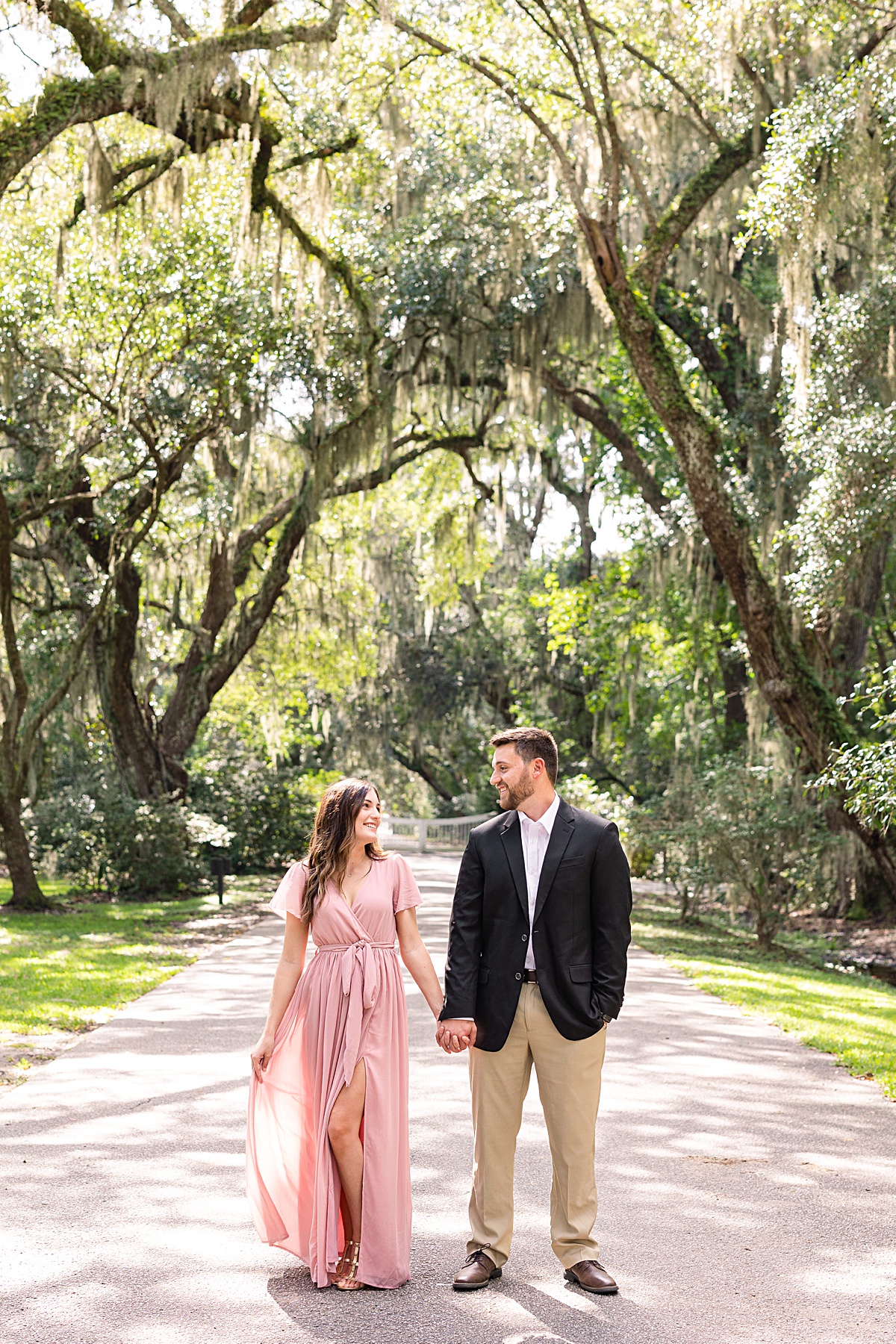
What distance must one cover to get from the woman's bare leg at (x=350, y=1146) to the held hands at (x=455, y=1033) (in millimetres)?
317

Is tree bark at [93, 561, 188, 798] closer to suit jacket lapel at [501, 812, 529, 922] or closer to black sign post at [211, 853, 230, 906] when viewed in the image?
black sign post at [211, 853, 230, 906]

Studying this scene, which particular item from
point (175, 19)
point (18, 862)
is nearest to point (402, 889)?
point (175, 19)

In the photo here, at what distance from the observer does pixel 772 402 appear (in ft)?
64.6

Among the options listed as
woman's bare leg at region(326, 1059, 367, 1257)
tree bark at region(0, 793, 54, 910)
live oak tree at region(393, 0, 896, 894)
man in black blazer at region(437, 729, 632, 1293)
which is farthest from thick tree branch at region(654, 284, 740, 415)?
woman's bare leg at region(326, 1059, 367, 1257)

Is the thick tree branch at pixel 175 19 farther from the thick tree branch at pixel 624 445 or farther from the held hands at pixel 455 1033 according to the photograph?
the held hands at pixel 455 1033

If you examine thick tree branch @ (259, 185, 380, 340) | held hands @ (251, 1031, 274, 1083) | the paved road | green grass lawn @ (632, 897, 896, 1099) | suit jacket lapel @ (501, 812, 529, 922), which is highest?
thick tree branch @ (259, 185, 380, 340)

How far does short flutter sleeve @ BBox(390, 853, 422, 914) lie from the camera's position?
455 cm

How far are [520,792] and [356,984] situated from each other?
0.82m

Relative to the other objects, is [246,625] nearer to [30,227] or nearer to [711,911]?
[30,227]

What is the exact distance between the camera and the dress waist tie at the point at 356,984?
4371 mm

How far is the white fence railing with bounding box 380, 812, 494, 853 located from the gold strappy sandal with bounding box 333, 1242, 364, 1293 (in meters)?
27.4

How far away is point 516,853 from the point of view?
14.5 ft

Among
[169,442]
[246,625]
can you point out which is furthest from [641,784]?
[169,442]


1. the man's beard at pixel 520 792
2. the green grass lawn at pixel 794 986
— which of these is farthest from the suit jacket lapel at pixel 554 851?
the green grass lawn at pixel 794 986
